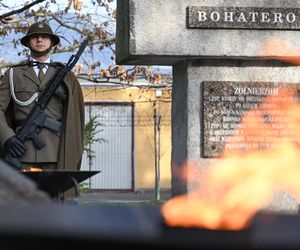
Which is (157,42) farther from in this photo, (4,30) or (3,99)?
(4,30)

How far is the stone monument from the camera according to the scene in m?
5.48

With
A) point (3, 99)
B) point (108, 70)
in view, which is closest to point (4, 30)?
point (108, 70)

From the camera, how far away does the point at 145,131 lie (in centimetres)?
2330

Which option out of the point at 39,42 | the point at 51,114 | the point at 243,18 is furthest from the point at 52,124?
→ the point at 243,18

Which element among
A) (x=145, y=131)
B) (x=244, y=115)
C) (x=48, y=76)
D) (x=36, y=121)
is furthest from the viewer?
(x=145, y=131)

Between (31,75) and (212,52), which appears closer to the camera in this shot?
(212,52)

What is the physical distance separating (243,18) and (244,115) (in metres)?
0.73

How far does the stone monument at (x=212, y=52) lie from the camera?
548cm

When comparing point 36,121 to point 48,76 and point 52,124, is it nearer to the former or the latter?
point 52,124

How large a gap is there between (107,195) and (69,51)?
28.5ft

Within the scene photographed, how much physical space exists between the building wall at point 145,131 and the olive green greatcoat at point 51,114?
16.6 metres

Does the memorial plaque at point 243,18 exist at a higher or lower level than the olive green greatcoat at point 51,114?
higher

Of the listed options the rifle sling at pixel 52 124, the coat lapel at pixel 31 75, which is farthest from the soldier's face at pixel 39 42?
the rifle sling at pixel 52 124

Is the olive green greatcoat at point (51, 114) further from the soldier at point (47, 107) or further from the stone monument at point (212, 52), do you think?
the stone monument at point (212, 52)
